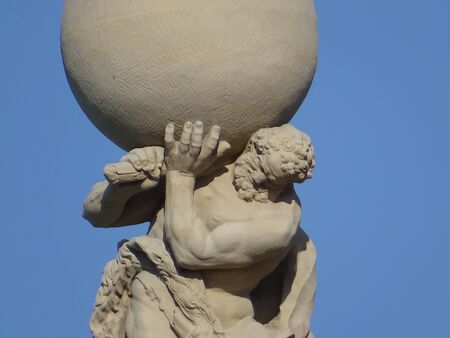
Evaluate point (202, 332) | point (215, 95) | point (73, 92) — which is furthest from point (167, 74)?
point (202, 332)

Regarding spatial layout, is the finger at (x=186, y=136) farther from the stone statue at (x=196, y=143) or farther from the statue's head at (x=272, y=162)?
the statue's head at (x=272, y=162)

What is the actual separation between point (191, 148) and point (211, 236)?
2.03 ft

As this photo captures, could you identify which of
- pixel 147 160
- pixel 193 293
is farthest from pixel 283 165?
pixel 193 293

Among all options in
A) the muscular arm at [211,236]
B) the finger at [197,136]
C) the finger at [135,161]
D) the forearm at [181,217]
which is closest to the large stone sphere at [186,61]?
the finger at [197,136]

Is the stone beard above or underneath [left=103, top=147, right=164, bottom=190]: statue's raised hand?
underneath

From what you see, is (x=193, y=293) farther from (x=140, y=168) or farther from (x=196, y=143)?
→ (x=196, y=143)

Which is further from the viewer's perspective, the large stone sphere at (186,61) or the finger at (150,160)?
the finger at (150,160)

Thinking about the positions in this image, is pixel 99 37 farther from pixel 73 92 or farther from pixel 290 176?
pixel 290 176

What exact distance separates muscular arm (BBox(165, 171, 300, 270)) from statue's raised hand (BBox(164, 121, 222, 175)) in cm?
8

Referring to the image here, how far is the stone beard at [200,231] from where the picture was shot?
9.21m

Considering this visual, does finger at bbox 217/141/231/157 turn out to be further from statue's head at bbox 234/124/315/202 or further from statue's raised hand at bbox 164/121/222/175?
statue's head at bbox 234/124/315/202

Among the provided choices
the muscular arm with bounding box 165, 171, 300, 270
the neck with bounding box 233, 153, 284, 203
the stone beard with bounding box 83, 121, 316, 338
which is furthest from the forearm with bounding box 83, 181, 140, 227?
the neck with bounding box 233, 153, 284, 203

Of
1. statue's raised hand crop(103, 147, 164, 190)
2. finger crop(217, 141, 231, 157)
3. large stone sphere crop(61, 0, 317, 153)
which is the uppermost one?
large stone sphere crop(61, 0, 317, 153)

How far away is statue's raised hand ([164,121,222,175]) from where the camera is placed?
30.0 feet
